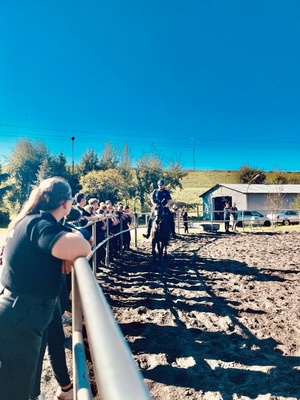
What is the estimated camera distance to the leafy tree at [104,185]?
3647cm

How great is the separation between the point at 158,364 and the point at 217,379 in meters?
0.57

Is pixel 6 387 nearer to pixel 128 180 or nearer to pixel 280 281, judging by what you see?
pixel 280 281

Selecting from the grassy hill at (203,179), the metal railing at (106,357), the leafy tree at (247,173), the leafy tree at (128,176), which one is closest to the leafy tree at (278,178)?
the leafy tree at (247,173)

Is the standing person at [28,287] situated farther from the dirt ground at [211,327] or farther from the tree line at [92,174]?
the tree line at [92,174]

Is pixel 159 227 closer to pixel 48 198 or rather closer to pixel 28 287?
pixel 48 198

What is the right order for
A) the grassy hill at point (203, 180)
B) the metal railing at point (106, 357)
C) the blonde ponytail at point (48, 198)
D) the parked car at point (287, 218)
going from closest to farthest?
1. the metal railing at point (106, 357)
2. the blonde ponytail at point (48, 198)
3. the parked car at point (287, 218)
4. the grassy hill at point (203, 180)

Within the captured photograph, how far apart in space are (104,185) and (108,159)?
9665 millimetres

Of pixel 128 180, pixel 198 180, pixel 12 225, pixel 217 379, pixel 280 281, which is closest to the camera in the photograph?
pixel 12 225

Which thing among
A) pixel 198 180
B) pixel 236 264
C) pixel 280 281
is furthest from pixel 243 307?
pixel 198 180

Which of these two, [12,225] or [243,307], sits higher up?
[12,225]

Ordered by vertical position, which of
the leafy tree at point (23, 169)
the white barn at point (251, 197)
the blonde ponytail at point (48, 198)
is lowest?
the blonde ponytail at point (48, 198)

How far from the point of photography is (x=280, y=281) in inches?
259

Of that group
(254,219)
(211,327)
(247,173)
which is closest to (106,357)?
(211,327)

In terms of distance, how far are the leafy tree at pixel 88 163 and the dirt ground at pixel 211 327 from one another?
37623 millimetres
